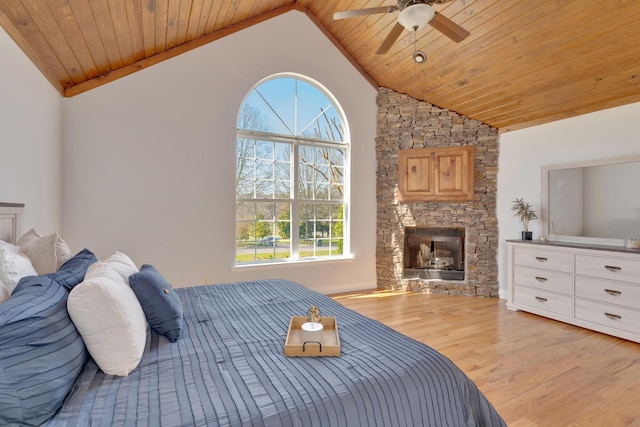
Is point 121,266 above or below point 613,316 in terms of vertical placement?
above

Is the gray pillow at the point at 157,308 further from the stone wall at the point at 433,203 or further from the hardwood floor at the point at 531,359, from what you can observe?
the stone wall at the point at 433,203

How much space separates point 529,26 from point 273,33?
9.41 feet

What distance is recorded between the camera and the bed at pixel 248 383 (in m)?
0.97

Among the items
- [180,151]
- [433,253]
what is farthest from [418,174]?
[180,151]

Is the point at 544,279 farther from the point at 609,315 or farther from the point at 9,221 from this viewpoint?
the point at 9,221

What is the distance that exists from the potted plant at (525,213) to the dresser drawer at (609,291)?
2.62 ft

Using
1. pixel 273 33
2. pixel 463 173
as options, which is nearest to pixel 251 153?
pixel 273 33

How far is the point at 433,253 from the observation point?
480 cm

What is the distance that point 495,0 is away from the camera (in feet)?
9.48

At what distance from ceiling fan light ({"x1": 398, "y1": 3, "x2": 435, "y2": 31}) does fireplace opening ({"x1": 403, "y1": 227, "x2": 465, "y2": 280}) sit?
10.1ft

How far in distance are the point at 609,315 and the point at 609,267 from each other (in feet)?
1.47

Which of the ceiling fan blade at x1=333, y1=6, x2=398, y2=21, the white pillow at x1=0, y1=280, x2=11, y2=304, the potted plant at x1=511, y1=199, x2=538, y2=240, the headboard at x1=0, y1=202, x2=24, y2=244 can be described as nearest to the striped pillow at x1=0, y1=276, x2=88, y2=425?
the white pillow at x1=0, y1=280, x2=11, y2=304

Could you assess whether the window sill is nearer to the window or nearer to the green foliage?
the window

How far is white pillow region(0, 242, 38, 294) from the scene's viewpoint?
1.41 meters
